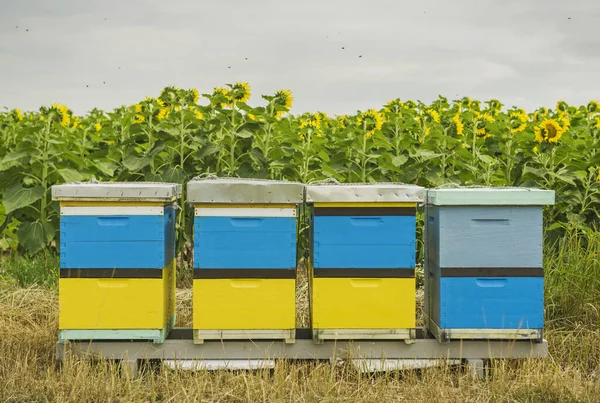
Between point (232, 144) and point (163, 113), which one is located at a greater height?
point (163, 113)

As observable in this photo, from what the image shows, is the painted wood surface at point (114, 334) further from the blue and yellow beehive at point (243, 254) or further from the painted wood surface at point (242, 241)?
the painted wood surface at point (242, 241)

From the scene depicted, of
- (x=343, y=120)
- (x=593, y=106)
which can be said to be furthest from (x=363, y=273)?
(x=593, y=106)

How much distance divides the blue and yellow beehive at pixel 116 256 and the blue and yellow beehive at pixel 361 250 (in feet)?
3.34

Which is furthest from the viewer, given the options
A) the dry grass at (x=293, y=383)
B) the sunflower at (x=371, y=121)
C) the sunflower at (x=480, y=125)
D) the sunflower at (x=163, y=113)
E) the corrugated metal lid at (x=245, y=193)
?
the sunflower at (x=480, y=125)

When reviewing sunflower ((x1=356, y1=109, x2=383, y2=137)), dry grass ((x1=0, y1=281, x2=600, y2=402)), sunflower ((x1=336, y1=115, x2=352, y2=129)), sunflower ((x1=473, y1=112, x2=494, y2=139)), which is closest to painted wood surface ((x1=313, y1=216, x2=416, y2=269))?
dry grass ((x1=0, y1=281, x2=600, y2=402))

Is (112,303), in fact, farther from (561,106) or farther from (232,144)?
(561,106)

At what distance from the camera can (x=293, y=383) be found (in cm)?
446

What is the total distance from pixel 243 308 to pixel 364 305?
0.79 metres

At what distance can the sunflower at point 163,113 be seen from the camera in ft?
24.8

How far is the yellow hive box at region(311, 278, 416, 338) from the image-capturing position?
187 inches

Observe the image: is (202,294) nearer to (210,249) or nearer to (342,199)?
(210,249)

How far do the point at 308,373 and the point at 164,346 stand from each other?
0.97 meters

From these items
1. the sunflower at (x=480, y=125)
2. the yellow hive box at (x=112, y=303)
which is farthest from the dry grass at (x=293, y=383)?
the sunflower at (x=480, y=125)

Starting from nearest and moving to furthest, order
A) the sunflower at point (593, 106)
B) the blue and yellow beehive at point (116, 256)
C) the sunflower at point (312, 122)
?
the blue and yellow beehive at point (116, 256), the sunflower at point (312, 122), the sunflower at point (593, 106)
